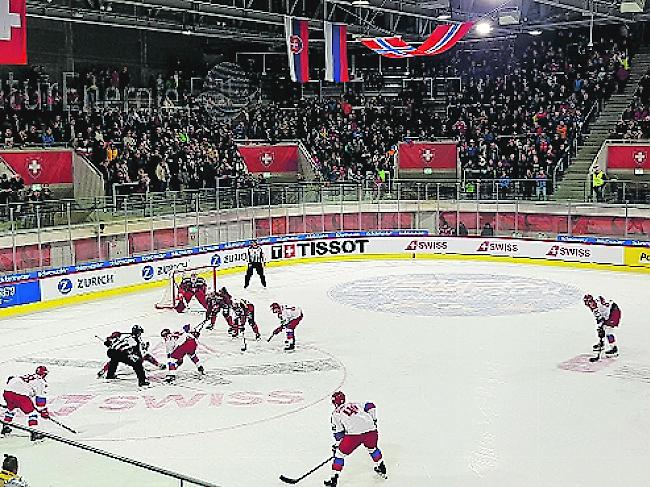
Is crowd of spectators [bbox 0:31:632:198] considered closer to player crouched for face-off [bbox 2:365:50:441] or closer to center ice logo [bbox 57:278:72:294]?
center ice logo [bbox 57:278:72:294]

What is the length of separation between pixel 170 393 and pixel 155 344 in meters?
3.35

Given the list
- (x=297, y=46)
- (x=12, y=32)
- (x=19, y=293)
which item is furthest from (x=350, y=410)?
(x=297, y=46)

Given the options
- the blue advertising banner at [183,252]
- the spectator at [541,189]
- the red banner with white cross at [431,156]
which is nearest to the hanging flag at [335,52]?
the blue advertising banner at [183,252]

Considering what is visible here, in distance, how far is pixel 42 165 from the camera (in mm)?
23672

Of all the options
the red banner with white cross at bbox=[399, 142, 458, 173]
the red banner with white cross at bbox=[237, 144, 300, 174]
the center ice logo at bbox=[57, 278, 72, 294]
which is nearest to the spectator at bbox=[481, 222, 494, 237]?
the red banner with white cross at bbox=[399, 142, 458, 173]

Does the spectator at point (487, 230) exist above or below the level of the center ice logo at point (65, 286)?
above

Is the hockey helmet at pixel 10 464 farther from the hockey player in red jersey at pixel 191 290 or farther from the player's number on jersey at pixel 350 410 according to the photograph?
the hockey player in red jersey at pixel 191 290

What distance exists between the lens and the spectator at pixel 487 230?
2594 cm

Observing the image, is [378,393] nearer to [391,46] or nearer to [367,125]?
[391,46]

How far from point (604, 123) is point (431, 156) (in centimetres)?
635

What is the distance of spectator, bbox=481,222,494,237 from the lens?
25938 millimetres

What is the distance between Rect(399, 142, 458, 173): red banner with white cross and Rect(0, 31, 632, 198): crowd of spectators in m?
0.68

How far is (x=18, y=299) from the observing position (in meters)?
18.9

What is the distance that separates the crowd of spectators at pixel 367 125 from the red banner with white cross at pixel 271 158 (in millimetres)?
1003
